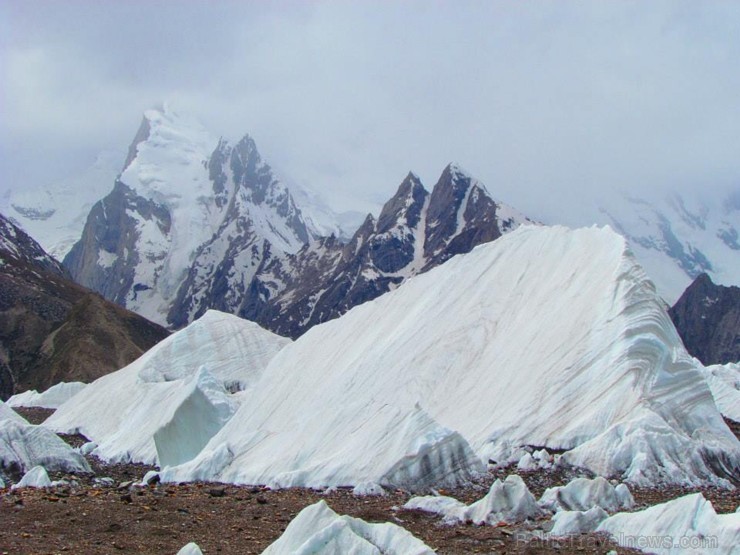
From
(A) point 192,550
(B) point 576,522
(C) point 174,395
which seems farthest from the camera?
(C) point 174,395

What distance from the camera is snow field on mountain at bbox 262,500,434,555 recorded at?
62.8 ft

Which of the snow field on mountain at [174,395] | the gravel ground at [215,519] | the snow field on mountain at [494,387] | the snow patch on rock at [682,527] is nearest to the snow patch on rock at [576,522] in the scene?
the snow patch on rock at [682,527]

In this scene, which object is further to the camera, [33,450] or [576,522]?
[33,450]

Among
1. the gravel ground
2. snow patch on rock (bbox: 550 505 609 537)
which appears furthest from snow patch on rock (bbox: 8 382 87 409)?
snow patch on rock (bbox: 550 505 609 537)

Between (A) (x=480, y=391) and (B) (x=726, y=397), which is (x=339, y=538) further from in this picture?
(B) (x=726, y=397)

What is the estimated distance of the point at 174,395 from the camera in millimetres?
62500

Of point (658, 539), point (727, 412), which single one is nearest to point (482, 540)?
point (658, 539)

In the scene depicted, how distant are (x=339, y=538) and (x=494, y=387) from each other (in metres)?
21.1

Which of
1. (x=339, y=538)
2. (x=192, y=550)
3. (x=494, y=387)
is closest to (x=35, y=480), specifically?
(x=494, y=387)

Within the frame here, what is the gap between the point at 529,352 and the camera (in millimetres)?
39875

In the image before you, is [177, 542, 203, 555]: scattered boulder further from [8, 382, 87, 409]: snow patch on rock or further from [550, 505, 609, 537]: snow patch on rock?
[8, 382, 87, 409]: snow patch on rock

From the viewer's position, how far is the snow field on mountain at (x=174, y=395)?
5331 cm

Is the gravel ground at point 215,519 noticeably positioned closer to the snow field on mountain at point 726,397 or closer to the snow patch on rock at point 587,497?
the snow patch on rock at point 587,497

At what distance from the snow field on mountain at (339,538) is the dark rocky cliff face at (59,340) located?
498 ft
